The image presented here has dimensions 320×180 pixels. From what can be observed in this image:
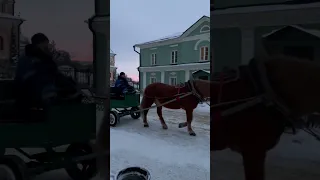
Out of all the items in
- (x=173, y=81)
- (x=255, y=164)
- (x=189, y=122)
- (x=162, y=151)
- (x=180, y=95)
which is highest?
(x=173, y=81)

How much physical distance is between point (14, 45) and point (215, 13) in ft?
3.80

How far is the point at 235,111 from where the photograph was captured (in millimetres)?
1379

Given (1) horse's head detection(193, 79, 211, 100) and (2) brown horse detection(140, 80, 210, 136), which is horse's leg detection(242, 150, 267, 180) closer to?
(2) brown horse detection(140, 80, 210, 136)

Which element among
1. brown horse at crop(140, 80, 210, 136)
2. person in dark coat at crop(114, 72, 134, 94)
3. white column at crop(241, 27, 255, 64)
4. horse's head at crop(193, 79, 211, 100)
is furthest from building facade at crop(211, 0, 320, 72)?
person in dark coat at crop(114, 72, 134, 94)

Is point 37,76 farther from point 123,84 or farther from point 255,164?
point 123,84

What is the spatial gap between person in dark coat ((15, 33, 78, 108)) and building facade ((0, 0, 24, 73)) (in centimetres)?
6

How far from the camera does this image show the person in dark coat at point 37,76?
144cm

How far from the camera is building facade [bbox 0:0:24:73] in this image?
1436 millimetres

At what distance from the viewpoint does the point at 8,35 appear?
1.44m

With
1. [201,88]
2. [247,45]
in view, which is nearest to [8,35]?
[247,45]

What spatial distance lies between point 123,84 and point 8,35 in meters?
3.70

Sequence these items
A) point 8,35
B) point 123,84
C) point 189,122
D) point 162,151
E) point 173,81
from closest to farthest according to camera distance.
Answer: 1. point 8,35
2. point 162,151
3. point 189,122
4. point 173,81
5. point 123,84

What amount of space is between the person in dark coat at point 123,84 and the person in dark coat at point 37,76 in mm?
3504

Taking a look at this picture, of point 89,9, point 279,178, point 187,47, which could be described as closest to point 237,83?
point 279,178
